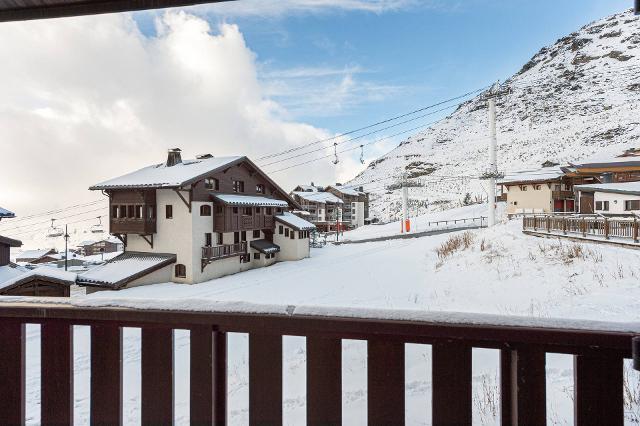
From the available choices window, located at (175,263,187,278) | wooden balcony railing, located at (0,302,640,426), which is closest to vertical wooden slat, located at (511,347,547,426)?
wooden balcony railing, located at (0,302,640,426)

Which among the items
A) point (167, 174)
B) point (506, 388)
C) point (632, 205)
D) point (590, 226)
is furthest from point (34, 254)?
point (632, 205)

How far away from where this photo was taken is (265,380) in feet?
5.59

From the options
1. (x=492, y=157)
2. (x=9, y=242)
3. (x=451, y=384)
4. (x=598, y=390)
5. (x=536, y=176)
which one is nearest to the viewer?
(x=598, y=390)

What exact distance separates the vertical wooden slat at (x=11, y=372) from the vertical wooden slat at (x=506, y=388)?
99.3 inches

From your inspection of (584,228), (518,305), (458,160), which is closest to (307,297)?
(518,305)

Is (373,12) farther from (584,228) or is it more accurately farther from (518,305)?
(584,228)

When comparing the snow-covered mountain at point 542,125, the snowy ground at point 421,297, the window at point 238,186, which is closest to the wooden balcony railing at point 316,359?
the snowy ground at point 421,297

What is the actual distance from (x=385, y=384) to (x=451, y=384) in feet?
1.03

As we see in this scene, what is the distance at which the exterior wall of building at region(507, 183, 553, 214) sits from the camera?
3441 centimetres

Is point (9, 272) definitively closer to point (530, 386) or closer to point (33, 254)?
point (530, 386)

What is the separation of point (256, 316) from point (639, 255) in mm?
14183

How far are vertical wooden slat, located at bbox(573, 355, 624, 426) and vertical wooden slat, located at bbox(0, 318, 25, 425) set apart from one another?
9.31 feet

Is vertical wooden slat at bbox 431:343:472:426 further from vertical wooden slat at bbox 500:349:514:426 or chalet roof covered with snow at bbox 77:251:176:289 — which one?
chalet roof covered with snow at bbox 77:251:176:289

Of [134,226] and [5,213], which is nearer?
[5,213]
